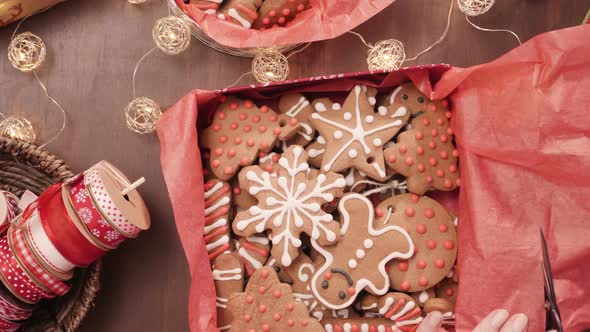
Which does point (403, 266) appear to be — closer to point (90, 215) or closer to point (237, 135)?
point (237, 135)

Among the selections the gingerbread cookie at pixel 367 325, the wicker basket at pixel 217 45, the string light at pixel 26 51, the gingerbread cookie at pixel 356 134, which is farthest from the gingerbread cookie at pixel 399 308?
the string light at pixel 26 51

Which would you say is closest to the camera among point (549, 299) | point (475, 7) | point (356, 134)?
point (549, 299)

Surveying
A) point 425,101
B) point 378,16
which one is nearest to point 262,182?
point 425,101

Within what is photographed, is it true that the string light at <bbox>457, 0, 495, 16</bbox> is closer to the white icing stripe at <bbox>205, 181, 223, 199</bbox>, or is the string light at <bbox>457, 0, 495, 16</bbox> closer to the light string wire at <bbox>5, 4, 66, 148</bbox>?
the white icing stripe at <bbox>205, 181, 223, 199</bbox>

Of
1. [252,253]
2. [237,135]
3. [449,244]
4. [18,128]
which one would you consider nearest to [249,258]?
[252,253]

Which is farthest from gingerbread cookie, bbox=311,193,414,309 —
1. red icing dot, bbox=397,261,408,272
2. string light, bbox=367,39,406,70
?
string light, bbox=367,39,406,70
